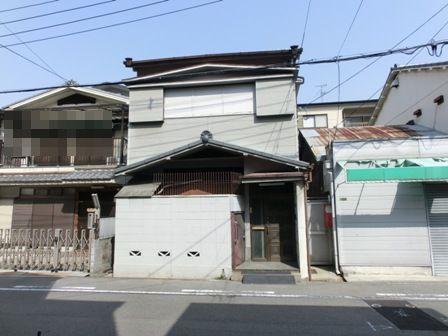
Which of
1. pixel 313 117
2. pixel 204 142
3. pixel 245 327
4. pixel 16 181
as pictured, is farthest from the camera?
pixel 313 117

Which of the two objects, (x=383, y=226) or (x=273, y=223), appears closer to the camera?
(x=383, y=226)

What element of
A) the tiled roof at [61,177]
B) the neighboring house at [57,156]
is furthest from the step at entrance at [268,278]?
the neighboring house at [57,156]

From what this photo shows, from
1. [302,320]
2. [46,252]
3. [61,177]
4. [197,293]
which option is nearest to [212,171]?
[197,293]

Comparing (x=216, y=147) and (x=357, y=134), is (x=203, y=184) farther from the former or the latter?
(x=357, y=134)

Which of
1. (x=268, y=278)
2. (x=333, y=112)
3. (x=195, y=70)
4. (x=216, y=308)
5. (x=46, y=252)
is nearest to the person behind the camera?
(x=216, y=308)

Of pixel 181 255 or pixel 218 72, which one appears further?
pixel 218 72

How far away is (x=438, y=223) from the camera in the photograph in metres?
11.2

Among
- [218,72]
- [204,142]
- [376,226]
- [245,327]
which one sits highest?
[218,72]

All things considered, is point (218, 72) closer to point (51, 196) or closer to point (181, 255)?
point (181, 255)

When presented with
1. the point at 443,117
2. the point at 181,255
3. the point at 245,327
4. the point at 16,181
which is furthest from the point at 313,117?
the point at 245,327

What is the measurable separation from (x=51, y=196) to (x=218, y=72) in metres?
10.2

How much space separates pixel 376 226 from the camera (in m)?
11.5

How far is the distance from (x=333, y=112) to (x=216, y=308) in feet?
70.6

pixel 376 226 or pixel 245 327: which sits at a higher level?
pixel 376 226
